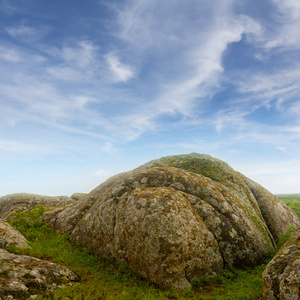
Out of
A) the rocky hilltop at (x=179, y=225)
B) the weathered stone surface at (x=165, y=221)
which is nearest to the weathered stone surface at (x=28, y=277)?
the weathered stone surface at (x=165, y=221)

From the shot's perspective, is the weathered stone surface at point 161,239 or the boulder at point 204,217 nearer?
the weathered stone surface at point 161,239

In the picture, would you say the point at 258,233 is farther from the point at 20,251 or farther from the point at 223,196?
the point at 20,251

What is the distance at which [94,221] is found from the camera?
51.5ft

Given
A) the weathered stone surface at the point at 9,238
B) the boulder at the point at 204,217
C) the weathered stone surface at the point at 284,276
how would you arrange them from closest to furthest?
the weathered stone surface at the point at 284,276
the weathered stone surface at the point at 9,238
the boulder at the point at 204,217

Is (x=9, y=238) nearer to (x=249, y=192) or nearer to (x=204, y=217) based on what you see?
(x=204, y=217)

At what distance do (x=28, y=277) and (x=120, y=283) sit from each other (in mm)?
4498

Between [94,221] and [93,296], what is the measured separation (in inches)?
269

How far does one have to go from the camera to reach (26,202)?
31.4m

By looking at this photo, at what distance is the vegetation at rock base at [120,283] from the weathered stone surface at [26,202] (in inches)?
654

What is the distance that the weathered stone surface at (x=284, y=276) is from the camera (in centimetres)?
718

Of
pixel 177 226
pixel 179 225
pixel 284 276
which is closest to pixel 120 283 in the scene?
pixel 177 226

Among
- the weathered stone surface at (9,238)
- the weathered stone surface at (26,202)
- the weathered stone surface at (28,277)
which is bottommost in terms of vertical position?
the weathered stone surface at (28,277)

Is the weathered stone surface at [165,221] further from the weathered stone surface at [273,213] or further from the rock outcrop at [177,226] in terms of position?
the weathered stone surface at [273,213]

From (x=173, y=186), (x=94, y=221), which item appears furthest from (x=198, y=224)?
(x=94, y=221)
